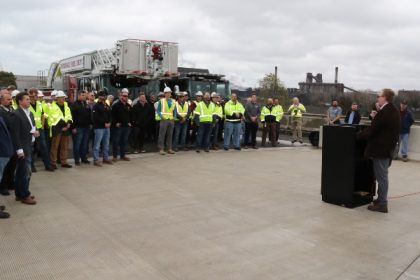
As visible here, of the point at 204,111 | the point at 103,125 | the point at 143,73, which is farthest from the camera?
the point at 143,73

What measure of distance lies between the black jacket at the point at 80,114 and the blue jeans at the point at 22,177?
3.33 m

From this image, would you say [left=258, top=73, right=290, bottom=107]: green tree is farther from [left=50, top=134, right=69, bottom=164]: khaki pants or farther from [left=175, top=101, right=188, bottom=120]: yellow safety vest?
[left=50, top=134, right=69, bottom=164]: khaki pants

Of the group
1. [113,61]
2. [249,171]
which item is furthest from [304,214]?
[113,61]

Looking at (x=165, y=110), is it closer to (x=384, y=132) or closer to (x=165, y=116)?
(x=165, y=116)

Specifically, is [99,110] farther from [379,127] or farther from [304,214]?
[379,127]

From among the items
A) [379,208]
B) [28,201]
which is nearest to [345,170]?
[379,208]

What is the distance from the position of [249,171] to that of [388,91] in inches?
159

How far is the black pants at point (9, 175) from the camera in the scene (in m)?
7.25

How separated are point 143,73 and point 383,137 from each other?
34.3ft

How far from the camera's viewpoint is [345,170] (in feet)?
22.6

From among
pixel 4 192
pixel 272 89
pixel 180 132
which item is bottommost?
pixel 4 192

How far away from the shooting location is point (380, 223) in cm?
618

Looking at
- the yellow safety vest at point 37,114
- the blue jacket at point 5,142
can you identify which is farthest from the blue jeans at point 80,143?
the blue jacket at point 5,142

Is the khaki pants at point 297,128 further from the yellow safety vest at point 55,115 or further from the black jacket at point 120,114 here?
the yellow safety vest at point 55,115
